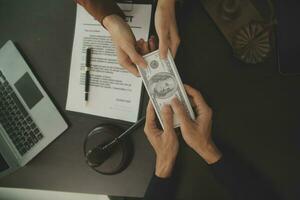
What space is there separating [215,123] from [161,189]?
22 centimetres

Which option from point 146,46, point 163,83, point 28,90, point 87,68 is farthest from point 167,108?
point 28,90

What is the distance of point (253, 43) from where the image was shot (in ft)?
2.54

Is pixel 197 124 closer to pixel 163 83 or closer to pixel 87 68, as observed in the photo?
pixel 163 83

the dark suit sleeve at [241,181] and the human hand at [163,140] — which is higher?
the human hand at [163,140]

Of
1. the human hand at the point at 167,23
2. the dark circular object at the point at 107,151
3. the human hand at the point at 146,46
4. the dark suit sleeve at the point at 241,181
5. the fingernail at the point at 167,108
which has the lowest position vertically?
the dark suit sleeve at the point at 241,181

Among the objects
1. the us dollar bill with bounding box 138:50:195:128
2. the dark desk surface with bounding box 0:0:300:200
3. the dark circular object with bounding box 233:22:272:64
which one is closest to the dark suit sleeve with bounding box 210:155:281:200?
the dark desk surface with bounding box 0:0:300:200

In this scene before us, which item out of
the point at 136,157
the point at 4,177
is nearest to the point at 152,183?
the point at 136,157

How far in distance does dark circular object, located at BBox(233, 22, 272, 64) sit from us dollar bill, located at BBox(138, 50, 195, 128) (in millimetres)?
179

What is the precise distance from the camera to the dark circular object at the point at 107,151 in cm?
84

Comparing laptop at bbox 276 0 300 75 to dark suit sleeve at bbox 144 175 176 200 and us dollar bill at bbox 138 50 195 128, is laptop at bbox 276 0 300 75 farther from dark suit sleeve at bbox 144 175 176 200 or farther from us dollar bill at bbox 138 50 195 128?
dark suit sleeve at bbox 144 175 176 200

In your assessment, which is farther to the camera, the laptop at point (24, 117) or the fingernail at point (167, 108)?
the laptop at point (24, 117)

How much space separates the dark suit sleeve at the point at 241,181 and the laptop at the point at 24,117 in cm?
45

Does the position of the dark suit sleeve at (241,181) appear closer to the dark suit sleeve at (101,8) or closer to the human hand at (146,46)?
the human hand at (146,46)

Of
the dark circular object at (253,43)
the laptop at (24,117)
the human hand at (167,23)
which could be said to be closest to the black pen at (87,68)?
the laptop at (24,117)
